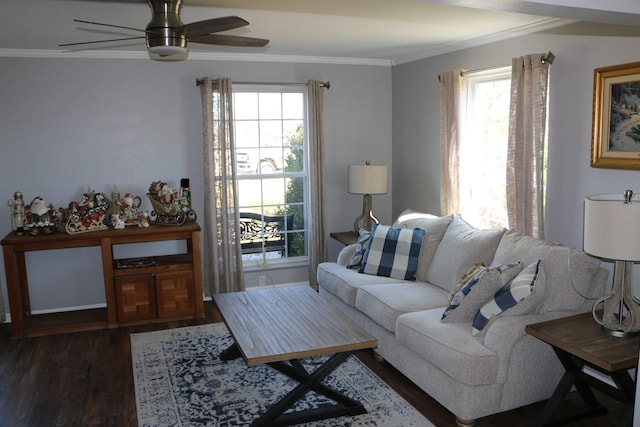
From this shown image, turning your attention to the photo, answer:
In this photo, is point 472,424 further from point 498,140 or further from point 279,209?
point 279,209

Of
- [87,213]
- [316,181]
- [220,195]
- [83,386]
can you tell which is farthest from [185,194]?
[83,386]

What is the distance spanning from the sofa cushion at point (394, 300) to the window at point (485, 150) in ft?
3.04

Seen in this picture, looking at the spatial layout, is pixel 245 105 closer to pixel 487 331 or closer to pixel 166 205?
pixel 166 205

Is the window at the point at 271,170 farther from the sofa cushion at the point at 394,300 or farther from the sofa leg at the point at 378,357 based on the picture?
the sofa leg at the point at 378,357

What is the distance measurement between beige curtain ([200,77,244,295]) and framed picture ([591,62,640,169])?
3.15 meters

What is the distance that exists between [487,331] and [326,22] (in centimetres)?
229

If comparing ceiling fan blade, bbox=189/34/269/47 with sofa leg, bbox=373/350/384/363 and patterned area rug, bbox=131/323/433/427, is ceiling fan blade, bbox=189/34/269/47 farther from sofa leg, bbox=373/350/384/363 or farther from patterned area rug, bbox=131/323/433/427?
sofa leg, bbox=373/350/384/363

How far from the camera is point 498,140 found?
4.57 metres

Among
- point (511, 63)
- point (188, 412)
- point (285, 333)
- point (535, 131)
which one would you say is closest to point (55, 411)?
point (188, 412)

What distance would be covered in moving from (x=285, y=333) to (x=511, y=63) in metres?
2.64

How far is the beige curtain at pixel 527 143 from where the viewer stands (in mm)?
3893

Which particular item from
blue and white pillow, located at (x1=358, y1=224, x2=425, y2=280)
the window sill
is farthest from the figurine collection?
blue and white pillow, located at (x1=358, y1=224, x2=425, y2=280)

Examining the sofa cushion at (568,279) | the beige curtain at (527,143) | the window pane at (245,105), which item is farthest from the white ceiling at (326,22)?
the sofa cushion at (568,279)

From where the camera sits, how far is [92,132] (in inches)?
202
